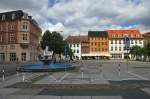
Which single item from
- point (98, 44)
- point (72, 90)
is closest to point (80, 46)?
point (98, 44)

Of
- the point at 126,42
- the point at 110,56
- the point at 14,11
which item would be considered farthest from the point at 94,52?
the point at 126,42

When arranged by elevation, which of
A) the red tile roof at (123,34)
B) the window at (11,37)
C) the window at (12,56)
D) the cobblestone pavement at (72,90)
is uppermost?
the red tile roof at (123,34)

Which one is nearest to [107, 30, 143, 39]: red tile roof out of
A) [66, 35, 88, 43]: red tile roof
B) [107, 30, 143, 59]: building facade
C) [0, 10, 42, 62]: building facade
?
[107, 30, 143, 59]: building facade

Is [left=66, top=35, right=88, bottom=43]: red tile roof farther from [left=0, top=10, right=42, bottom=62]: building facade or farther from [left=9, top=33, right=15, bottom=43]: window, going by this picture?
[left=9, top=33, right=15, bottom=43]: window

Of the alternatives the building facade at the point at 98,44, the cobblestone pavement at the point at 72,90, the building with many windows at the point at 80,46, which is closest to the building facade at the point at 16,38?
the building facade at the point at 98,44

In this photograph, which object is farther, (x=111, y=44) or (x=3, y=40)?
(x=111, y=44)

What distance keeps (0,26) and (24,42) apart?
1296 centimetres

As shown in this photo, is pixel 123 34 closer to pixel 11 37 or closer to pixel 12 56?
pixel 11 37

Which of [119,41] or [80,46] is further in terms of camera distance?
[80,46]

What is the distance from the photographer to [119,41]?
170m

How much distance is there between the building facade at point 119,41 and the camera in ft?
552

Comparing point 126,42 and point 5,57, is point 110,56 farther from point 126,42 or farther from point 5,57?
point 126,42

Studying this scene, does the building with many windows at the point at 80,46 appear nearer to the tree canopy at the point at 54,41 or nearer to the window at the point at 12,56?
the window at the point at 12,56

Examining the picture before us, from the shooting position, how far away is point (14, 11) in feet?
359
